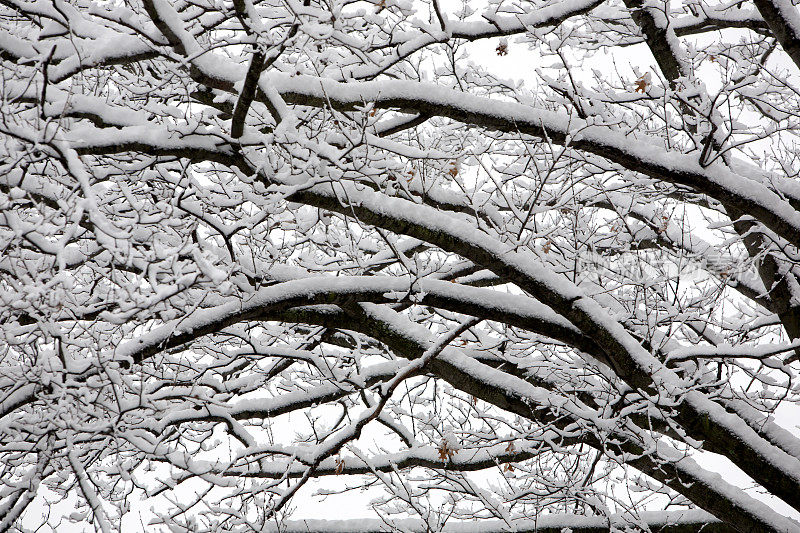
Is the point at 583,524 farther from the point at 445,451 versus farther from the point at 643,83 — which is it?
the point at 643,83

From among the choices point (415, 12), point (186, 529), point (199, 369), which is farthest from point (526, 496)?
point (415, 12)

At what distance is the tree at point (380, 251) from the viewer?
3539 mm

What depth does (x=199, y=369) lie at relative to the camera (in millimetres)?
5652

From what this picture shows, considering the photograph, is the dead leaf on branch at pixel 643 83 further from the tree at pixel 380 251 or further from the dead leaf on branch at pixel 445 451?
the dead leaf on branch at pixel 445 451

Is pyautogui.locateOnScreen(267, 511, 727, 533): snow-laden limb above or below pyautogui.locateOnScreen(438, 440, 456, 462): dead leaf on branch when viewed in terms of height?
below

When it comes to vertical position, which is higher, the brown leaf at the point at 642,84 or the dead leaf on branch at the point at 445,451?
the brown leaf at the point at 642,84

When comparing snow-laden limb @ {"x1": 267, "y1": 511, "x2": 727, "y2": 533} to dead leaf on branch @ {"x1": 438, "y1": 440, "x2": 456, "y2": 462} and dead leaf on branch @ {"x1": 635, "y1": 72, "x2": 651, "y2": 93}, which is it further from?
dead leaf on branch @ {"x1": 635, "y1": 72, "x2": 651, "y2": 93}

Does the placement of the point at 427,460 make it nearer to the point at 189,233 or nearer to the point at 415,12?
the point at 189,233

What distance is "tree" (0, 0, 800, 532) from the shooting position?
3.54m

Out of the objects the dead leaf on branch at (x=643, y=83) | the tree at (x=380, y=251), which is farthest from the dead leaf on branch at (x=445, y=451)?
the dead leaf on branch at (x=643, y=83)

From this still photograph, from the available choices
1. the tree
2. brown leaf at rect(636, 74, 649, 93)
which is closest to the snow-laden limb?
the tree

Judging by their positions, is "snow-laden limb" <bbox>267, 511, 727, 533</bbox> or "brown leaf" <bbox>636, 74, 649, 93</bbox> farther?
"snow-laden limb" <bbox>267, 511, 727, 533</bbox>

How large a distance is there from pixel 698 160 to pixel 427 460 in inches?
123

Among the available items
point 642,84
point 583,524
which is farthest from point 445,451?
point 642,84
